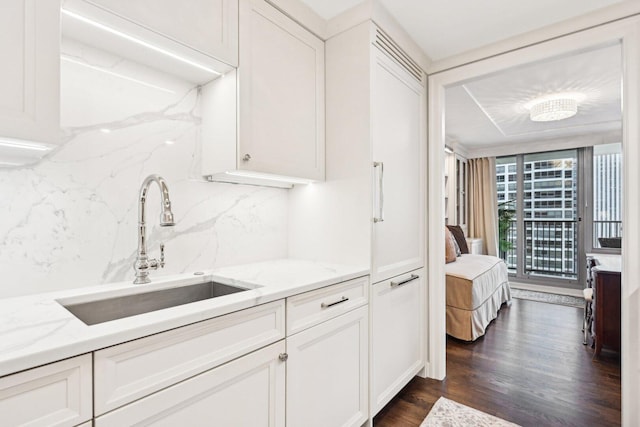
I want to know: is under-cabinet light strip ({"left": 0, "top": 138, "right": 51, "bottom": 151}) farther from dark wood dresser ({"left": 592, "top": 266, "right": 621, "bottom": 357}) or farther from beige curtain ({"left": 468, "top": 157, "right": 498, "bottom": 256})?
beige curtain ({"left": 468, "top": 157, "right": 498, "bottom": 256})

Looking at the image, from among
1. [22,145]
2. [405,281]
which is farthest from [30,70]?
[405,281]

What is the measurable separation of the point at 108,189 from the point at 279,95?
36.1 inches

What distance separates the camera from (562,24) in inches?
76.8

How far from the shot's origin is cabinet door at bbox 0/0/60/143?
0.90 m

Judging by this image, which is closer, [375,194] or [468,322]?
[375,194]

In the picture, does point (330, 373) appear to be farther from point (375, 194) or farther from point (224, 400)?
point (375, 194)

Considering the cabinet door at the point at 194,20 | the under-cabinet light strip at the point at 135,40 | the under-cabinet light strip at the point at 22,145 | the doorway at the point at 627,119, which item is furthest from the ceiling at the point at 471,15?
the under-cabinet light strip at the point at 22,145

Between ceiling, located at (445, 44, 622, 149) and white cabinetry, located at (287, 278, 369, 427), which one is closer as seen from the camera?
white cabinetry, located at (287, 278, 369, 427)

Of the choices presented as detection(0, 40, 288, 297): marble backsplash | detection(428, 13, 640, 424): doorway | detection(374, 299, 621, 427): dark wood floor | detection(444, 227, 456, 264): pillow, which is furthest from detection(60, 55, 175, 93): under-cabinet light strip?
detection(444, 227, 456, 264): pillow

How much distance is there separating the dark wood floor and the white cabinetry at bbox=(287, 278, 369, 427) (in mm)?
449

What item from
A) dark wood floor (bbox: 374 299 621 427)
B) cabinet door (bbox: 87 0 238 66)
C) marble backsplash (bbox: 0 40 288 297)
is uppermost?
cabinet door (bbox: 87 0 238 66)

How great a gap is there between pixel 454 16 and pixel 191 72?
153 centimetres

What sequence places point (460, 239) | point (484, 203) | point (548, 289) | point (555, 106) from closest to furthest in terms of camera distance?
1. point (555, 106)
2. point (460, 239)
3. point (548, 289)
4. point (484, 203)

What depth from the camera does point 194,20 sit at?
1.33 meters
